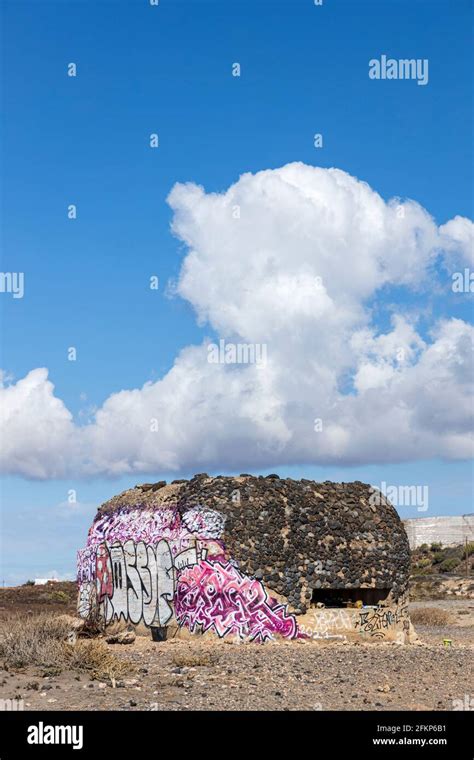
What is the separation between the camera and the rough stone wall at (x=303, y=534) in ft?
70.3

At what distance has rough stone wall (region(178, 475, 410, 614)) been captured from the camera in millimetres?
21422

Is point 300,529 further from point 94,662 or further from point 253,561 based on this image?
point 94,662

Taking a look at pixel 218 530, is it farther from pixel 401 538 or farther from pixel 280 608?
pixel 401 538

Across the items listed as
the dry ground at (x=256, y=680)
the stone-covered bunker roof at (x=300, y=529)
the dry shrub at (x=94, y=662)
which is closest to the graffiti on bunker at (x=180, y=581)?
the stone-covered bunker roof at (x=300, y=529)

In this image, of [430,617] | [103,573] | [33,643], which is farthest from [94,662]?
[430,617]

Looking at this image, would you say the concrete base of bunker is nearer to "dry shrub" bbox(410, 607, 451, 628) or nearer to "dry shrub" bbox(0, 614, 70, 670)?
"dry shrub" bbox(0, 614, 70, 670)

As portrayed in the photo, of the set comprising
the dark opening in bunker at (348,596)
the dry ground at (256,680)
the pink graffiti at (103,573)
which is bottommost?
the dry ground at (256,680)

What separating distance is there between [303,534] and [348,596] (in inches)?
117

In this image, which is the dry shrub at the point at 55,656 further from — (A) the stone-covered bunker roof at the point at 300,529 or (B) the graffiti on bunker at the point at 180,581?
(A) the stone-covered bunker roof at the point at 300,529

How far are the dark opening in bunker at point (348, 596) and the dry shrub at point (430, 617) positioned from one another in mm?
10023

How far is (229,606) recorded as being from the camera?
2089 centimetres
